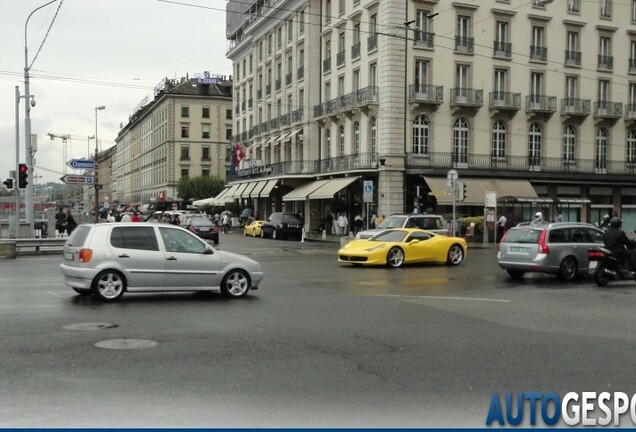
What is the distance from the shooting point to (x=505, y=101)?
46.1m

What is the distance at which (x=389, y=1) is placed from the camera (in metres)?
42.4

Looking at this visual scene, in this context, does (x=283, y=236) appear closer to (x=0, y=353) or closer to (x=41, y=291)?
(x=41, y=291)

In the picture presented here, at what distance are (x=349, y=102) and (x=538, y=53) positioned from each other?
13.1 metres

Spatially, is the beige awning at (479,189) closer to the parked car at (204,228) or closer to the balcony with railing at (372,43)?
the balcony with railing at (372,43)

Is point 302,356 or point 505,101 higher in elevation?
point 505,101

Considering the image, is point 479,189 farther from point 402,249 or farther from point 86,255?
point 86,255

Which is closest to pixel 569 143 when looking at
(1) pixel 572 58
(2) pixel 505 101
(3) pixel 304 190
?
(1) pixel 572 58

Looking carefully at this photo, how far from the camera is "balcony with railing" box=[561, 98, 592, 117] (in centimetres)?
4819

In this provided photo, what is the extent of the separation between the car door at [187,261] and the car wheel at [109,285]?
0.85 m

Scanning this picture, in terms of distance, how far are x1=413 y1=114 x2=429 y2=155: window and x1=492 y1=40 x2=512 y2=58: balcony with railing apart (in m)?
6.75

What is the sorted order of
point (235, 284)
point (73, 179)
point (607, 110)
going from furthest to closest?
point (607, 110) < point (73, 179) < point (235, 284)

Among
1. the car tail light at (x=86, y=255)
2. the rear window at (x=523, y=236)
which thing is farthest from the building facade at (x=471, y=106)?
the car tail light at (x=86, y=255)

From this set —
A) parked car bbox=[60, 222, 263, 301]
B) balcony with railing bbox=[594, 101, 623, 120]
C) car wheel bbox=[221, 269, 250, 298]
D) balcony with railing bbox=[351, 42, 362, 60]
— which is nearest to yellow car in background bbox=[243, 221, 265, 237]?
balcony with railing bbox=[351, 42, 362, 60]

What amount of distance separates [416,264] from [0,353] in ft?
54.7
